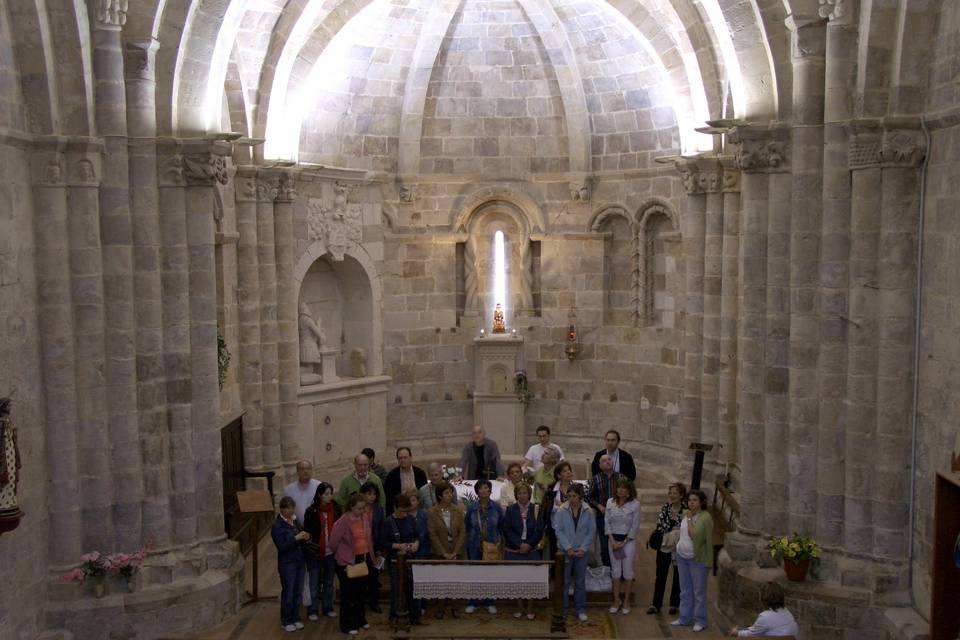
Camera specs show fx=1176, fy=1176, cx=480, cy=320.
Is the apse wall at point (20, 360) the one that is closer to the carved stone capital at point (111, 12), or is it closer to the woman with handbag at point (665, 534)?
the carved stone capital at point (111, 12)

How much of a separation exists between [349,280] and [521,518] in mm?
7808

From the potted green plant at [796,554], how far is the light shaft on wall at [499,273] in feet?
29.0

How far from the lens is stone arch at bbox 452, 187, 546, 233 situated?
60.6 ft

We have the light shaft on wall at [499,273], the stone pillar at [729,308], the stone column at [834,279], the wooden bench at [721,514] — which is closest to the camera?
the stone column at [834,279]

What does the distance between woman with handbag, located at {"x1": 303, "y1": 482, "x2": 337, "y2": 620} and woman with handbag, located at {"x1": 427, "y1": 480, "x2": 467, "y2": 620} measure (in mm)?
968

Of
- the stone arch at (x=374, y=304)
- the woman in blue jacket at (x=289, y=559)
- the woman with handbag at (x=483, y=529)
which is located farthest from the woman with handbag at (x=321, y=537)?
the stone arch at (x=374, y=304)

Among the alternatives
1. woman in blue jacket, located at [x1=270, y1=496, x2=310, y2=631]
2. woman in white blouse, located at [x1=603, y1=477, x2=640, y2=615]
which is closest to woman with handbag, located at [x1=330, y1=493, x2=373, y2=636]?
woman in blue jacket, located at [x1=270, y1=496, x2=310, y2=631]

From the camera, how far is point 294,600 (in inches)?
448

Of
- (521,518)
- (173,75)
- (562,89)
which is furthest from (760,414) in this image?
(562,89)

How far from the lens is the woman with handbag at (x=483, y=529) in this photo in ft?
37.5

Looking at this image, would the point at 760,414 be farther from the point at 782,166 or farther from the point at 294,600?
the point at 294,600

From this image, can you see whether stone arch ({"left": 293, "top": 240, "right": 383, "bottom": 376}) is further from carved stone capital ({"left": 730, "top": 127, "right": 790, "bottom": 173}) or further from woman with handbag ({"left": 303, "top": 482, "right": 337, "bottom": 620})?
carved stone capital ({"left": 730, "top": 127, "right": 790, "bottom": 173})

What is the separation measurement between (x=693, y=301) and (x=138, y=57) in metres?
8.17

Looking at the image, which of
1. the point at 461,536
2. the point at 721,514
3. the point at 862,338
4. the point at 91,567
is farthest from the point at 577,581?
the point at 91,567
